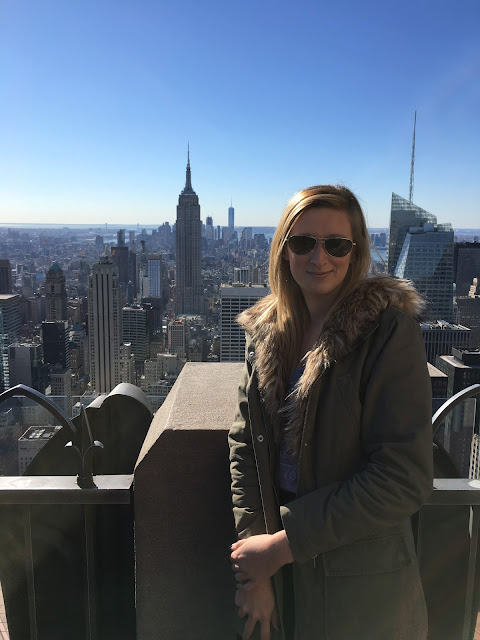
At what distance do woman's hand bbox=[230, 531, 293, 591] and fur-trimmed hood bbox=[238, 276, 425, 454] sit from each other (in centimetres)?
18

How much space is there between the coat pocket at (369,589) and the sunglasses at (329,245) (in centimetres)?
56

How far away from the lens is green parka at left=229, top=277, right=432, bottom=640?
978 mm

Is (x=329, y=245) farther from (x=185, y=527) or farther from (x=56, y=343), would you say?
(x=56, y=343)

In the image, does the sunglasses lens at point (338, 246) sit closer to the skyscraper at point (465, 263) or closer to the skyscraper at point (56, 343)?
the skyscraper at point (56, 343)

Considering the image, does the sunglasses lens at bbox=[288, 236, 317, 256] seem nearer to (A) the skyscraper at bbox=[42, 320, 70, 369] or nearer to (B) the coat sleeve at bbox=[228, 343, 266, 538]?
(B) the coat sleeve at bbox=[228, 343, 266, 538]

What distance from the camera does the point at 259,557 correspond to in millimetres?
1059

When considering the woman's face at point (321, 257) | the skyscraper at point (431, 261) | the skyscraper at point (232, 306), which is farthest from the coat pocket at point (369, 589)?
the skyscraper at point (431, 261)

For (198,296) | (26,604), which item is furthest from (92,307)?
(26,604)

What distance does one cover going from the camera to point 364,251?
3.80ft

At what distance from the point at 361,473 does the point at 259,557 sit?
0.27m


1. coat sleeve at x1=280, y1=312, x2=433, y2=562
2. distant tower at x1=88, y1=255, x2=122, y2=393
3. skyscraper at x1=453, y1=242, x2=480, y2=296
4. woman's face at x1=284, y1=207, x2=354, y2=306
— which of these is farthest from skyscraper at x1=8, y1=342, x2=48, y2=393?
skyscraper at x1=453, y1=242, x2=480, y2=296

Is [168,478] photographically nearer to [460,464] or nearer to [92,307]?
[460,464]

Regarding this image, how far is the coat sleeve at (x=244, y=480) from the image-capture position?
3.67 ft

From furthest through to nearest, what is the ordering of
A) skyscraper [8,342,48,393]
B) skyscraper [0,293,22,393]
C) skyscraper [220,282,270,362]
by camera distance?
skyscraper [0,293,22,393] → skyscraper [8,342,48,393] → skyscraper [220,282,270,362]
